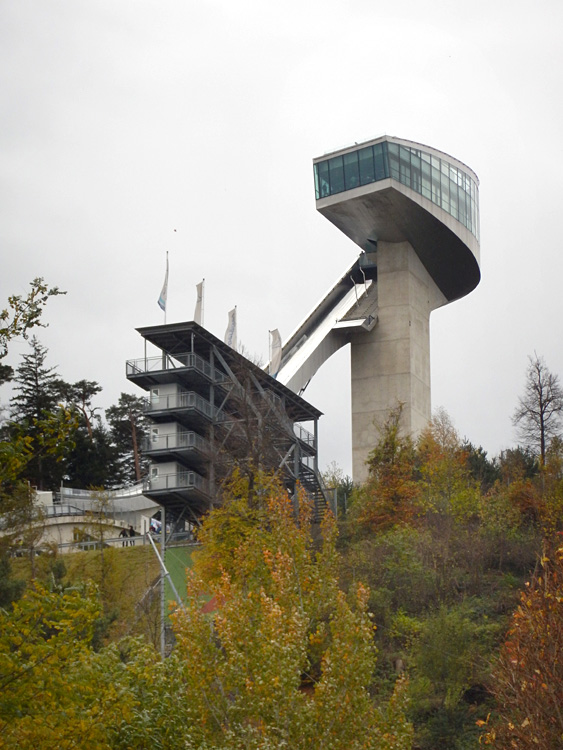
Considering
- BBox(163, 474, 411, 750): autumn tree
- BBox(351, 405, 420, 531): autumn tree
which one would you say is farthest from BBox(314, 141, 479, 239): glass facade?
BBox(163, 474, 411, 750): autumn tree

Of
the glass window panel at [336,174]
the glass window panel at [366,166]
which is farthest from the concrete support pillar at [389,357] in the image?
the glass window panel at [366,166]

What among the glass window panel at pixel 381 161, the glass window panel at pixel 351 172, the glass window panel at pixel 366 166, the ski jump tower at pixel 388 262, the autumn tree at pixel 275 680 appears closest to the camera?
the autumn tree at pixel 275 680

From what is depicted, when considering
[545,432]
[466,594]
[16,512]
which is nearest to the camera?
[466,594]

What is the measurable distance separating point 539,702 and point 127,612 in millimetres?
28052

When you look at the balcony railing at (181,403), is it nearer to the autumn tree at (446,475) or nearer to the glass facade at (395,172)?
the autumn tree at (446,475)

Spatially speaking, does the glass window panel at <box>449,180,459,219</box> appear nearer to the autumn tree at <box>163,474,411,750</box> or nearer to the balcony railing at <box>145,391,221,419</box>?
the balcony railing at <box>145,391,221,419</box>

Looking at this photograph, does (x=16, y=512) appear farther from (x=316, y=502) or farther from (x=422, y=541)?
(x=422, y=541)

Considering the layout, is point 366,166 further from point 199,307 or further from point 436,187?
point 199,307

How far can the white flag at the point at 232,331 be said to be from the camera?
6228 cm

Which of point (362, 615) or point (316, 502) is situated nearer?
point (362, 615)

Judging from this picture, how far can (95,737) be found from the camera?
48.8 feet

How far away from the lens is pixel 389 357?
71.6 meters

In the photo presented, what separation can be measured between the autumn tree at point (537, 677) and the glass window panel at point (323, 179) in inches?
2074

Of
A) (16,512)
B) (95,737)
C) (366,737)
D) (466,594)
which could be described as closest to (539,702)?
(366,737)
